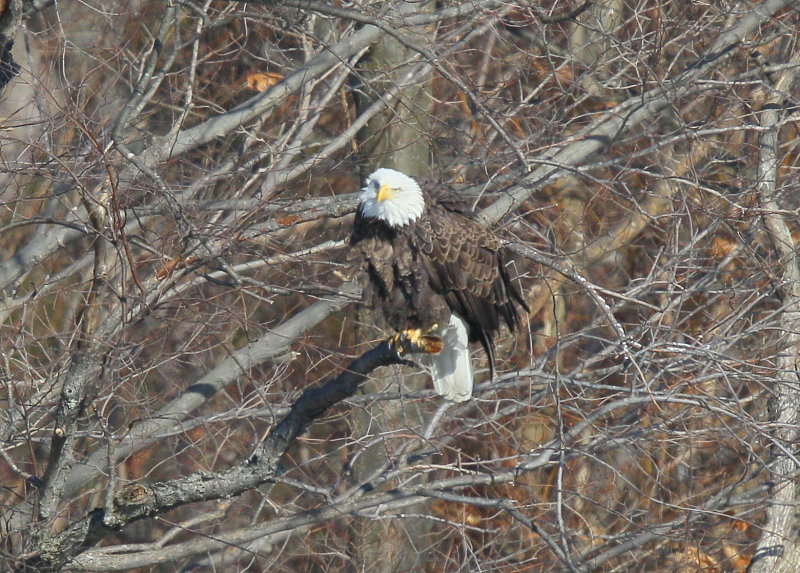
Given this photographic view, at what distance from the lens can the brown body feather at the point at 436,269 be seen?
5.01m

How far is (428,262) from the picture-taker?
5043mm

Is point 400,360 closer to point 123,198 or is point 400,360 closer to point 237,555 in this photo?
point 123,198

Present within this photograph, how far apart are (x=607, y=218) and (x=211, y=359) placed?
3381mm

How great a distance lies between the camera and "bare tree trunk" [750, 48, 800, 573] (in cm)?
607

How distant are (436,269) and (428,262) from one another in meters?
0.05

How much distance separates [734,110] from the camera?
23.6 feet

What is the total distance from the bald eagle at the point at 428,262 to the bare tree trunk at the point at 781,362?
168cm

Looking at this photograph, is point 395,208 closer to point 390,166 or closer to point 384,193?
point 384,193

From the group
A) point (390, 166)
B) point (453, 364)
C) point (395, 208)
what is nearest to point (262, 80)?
point (390, 166)

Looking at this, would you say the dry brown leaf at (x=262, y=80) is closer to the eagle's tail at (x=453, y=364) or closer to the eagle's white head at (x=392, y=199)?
the eagle's white head at (x=392, y=199)

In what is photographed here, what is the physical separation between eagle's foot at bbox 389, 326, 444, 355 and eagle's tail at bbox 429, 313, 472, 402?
146mm

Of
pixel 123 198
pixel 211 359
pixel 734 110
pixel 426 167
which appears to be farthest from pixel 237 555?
pixel 734 110

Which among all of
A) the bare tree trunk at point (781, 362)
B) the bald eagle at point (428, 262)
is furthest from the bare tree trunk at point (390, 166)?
the bare tree trunk at point (781, 362)

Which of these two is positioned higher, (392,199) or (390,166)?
(392,199)
